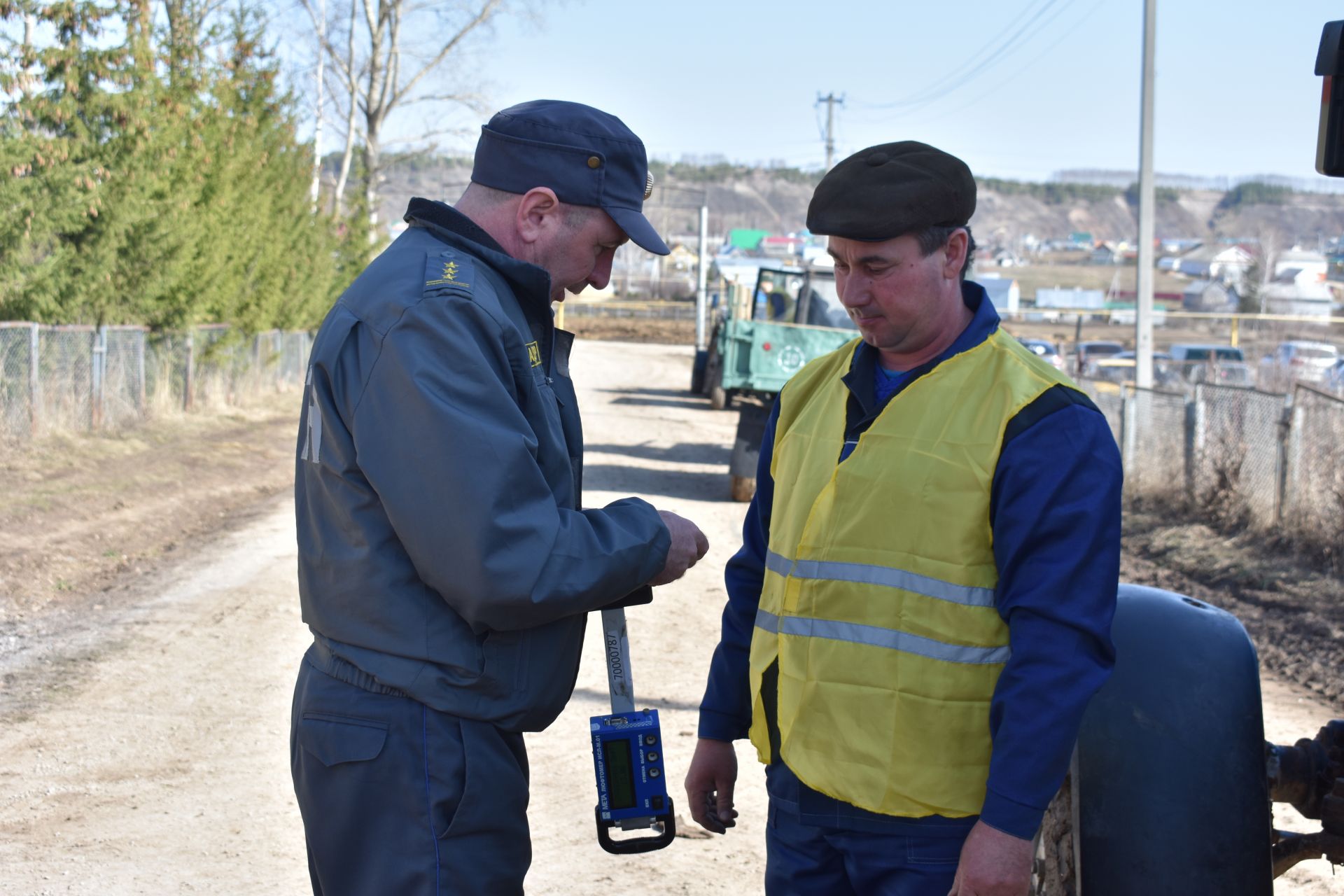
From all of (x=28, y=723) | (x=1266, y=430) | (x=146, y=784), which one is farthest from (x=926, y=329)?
(x=1266, y=430)

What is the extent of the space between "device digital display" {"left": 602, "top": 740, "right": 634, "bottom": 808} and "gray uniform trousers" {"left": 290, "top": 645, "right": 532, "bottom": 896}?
0.23m

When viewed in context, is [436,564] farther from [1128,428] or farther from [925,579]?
[1128,428]

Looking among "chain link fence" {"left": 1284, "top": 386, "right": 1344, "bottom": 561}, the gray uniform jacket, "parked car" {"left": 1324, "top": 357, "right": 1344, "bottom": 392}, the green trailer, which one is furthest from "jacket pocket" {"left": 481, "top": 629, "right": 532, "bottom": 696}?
"parked car" {"left": 1324, "top": 357, "right": 1344, "bottom": 392}

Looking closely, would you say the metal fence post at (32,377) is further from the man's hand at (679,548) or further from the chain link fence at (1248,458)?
the man's hand at (679,548)

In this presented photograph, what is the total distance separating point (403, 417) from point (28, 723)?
14.8 ft

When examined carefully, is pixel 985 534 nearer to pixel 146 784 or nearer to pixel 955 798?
pixel 955 798

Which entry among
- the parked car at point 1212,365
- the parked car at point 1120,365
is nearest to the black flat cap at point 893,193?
the parked car at point 1212,365

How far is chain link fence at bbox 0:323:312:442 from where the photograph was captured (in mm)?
12922

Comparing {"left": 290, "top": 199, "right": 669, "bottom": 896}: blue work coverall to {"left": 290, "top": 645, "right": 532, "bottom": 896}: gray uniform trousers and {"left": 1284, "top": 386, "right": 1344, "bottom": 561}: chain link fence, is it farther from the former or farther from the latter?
{"left": 1284, "top": 386, "right": 1344, "bottom": 561}: chain link fence

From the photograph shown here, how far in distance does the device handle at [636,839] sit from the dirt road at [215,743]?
1.76 meters

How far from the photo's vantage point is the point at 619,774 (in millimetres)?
2430

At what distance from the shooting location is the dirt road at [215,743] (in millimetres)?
4234

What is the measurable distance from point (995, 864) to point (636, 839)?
677 millimetres

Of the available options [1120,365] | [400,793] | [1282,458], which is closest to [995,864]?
[400,793]
